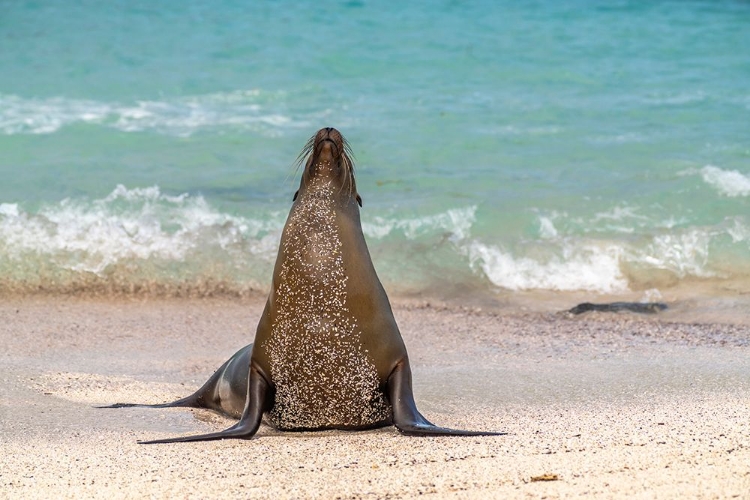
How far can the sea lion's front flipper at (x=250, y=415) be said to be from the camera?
4.26m

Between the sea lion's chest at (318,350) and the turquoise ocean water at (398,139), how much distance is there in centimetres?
399

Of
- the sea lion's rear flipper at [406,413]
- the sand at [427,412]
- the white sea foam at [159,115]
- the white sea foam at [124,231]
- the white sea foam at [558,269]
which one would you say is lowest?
the sand at [427,412]

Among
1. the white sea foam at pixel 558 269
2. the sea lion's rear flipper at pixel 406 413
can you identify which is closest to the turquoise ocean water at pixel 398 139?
the white sea foam at pixel 558 269

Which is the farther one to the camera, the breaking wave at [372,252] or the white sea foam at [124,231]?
the white sea foam at [124,231]

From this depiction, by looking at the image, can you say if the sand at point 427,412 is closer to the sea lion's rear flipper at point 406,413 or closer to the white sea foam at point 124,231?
the sea lion's rear flipper at point 406,413

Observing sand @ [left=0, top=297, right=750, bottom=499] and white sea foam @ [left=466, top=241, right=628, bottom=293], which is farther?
white sea foam @ [left=466, top=241, right=628, bottom=293]

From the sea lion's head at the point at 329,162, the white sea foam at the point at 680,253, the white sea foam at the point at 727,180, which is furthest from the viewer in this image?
the white sea foam at the point at 727,180

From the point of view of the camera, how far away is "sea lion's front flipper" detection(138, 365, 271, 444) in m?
→ 4.26

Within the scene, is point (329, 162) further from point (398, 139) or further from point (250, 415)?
point (398, 139)

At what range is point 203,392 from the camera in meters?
5.33

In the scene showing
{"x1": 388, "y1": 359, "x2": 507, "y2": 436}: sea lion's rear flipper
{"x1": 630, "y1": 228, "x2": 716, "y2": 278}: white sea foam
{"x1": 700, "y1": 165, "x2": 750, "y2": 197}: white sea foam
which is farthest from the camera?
{"x1": 700, "y1": 165, "x2": 750, "y2": 197}: white sea foam

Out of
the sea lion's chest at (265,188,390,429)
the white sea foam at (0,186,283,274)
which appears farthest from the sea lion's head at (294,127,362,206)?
the white sea foam at (0,186,283,274)

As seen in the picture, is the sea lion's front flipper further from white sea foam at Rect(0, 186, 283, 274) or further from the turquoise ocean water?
white sea foam at Rect(0, 186, 283, 274)

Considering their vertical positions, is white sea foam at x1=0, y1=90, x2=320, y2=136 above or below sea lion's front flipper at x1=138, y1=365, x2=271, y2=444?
above
